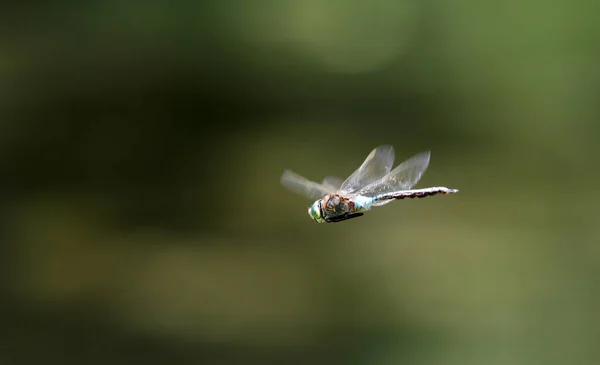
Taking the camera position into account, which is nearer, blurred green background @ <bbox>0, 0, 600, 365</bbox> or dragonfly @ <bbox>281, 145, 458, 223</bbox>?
dragonfly @ <bbox>281, 145, 458, 223</bbox>

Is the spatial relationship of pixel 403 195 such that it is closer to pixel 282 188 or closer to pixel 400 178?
pixel 400 178

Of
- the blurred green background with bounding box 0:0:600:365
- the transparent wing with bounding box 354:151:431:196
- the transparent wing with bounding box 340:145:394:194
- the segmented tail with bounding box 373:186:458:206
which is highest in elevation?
the blurred green background with bounding box 0:0:600:365

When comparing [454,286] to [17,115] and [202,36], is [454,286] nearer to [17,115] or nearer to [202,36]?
[202,36]

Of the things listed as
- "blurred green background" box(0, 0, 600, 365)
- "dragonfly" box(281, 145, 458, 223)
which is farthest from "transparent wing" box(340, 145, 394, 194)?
"blurred green background" box(0, 0, 600, 365)

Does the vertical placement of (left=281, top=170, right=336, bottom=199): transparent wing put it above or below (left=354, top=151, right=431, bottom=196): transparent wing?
below

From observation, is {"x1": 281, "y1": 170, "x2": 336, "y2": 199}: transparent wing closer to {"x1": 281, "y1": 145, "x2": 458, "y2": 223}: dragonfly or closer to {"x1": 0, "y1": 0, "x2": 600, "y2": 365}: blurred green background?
{"x1": 281, "y1": 145, "x2": 458, "y2": 223}: dragonfly

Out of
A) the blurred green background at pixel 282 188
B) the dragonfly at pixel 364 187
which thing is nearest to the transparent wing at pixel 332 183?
the dragonfly at pixel 364 187

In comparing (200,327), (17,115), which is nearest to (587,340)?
→ (200,327)

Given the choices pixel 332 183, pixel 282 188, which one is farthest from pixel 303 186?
pixel 282 188
